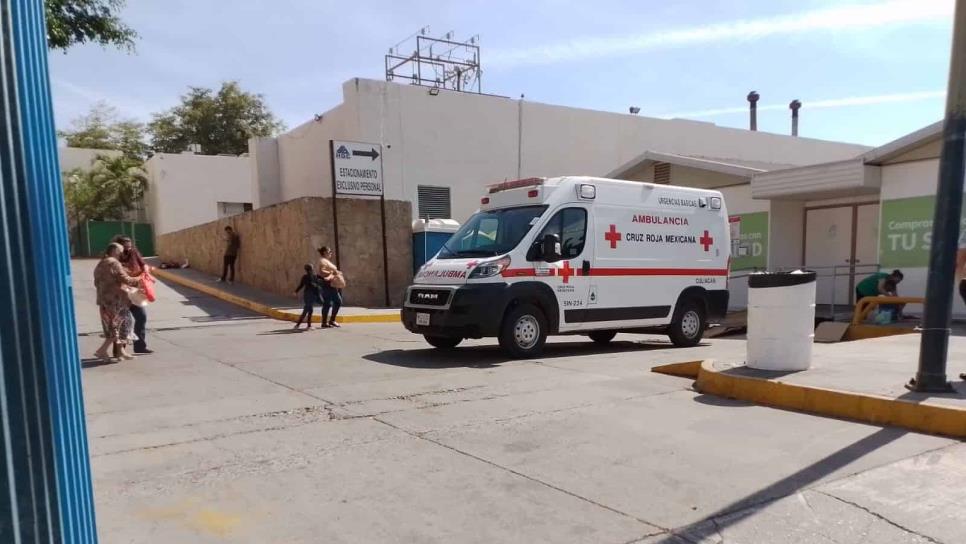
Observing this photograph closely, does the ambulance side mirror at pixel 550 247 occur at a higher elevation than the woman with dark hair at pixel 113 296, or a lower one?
higher

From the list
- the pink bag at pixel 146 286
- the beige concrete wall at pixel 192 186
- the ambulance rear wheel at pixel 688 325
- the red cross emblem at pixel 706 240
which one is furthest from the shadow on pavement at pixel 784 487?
the beige concrete wall at pixel 192 186

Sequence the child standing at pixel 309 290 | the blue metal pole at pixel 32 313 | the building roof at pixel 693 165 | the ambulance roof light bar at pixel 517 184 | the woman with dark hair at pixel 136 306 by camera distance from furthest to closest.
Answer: the building roof at pixel 693 165, the child standing at pixel 309 290, the woman with dark hair at pixel 136 306, the ambulance roof light bar at pixel 517 184, the blue metal pole at pixel 32 313

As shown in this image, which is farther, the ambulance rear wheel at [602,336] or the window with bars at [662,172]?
the window with bars at [662,172]

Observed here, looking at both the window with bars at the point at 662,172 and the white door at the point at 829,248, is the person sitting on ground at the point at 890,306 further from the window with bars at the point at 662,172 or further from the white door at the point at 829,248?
the window with bars at the point at 662,172

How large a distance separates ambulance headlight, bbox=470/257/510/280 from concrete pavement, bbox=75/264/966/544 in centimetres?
139

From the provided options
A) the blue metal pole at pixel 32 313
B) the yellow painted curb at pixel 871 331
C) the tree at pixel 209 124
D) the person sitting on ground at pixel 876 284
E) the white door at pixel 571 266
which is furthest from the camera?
the tree at pixel 209 124

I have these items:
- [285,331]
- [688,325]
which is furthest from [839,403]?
[285,331]

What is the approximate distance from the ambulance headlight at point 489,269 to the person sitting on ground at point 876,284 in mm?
8753

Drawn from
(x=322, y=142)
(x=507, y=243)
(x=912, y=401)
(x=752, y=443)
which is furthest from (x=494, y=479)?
(x=322, y=142)

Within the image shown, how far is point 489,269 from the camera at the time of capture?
865 cm

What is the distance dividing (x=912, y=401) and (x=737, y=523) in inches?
113

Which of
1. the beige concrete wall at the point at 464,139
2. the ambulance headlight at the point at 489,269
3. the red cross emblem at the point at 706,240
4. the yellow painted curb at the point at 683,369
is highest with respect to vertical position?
the beige concrete wall at the point at 464,139

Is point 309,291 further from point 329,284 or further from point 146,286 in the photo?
point 146,286

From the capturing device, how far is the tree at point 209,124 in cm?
4419
